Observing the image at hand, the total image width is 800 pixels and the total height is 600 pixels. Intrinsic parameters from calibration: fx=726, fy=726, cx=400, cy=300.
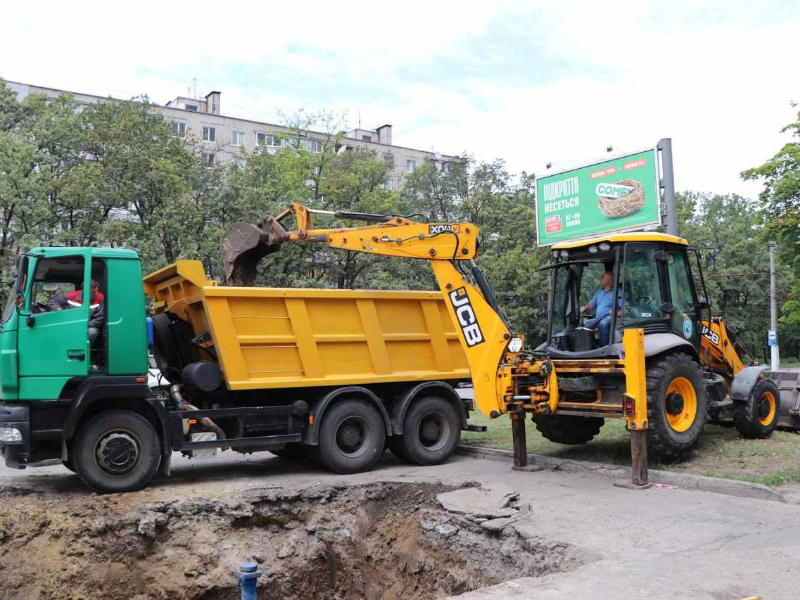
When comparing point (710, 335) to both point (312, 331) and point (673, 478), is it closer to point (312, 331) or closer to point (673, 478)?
point (673, 478)

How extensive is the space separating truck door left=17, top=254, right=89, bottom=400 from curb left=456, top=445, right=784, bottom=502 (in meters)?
5.88

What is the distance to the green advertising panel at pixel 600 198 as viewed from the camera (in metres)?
17.0

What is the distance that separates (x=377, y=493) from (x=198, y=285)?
3305 millimetres

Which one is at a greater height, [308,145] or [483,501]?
[308,145]

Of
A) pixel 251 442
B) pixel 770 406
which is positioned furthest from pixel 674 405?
pixel 251 442

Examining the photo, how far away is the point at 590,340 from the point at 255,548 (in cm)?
488

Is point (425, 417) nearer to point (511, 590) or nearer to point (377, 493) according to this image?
point (377, 493)

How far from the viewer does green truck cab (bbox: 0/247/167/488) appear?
760 centimetres

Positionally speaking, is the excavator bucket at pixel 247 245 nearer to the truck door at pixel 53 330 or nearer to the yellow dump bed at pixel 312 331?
the yellow dump bed at pixel 312 331

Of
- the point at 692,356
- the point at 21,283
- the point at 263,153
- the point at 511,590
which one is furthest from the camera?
the point at 263,153

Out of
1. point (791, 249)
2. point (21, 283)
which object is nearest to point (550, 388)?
point (21, 283)

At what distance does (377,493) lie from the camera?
824cm

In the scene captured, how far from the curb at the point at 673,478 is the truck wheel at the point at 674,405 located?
0.41 metres

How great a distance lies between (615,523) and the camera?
6.62 metres
